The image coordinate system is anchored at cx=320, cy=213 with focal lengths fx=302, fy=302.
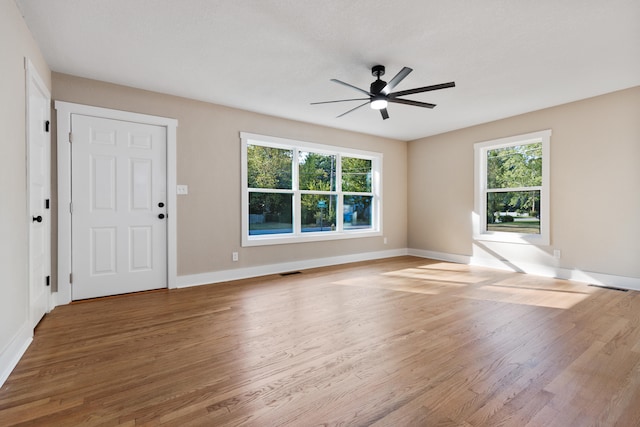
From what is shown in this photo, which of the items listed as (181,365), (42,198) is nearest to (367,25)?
(181,365)

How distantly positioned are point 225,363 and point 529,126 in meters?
5.30

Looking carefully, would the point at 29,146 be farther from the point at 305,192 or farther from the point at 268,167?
the point at 305,192

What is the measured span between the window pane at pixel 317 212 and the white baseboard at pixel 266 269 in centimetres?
59

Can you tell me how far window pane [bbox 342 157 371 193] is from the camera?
596 cm

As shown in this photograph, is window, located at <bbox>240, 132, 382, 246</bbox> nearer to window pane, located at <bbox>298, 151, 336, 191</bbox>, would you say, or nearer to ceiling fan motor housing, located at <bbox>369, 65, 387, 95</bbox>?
window pane, located at <bbox>298, 151, 336, 191</bbox>

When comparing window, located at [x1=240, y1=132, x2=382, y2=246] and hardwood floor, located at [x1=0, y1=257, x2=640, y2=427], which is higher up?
window, located at [x1=240, y1=132, x2=382, y2=246]

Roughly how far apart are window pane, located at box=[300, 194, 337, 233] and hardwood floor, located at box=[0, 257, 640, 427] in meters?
1.93

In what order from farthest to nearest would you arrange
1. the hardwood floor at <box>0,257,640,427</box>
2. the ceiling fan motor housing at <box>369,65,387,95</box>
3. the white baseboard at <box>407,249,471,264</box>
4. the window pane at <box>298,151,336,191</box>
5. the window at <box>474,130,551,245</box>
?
the white baseboard at <box>407,249,471,264</box>
the window pane at <box>298,151,336,191</box>
the window at <box>474,130,551,245</box>
the ceiling fan motor housing at <box>369,65,387,95</box>
the hardwood floor at <box>0,257,640,427</box>

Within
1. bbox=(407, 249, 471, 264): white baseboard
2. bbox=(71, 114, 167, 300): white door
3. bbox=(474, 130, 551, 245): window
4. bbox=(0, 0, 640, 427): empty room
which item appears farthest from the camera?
bbox=(407, 249, 471, 264): white baseboard

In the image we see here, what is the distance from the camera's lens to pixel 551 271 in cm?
452

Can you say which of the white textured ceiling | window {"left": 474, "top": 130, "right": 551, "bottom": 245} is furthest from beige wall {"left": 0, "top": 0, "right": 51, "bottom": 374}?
window {"left": 474, "top": 130, "right": 551, "bottom": 245}

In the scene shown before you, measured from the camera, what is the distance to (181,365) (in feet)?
6.66

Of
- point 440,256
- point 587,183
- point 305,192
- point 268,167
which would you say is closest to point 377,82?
point 268,167

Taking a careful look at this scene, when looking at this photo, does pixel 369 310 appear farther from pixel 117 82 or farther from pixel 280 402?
pixel 117 82
